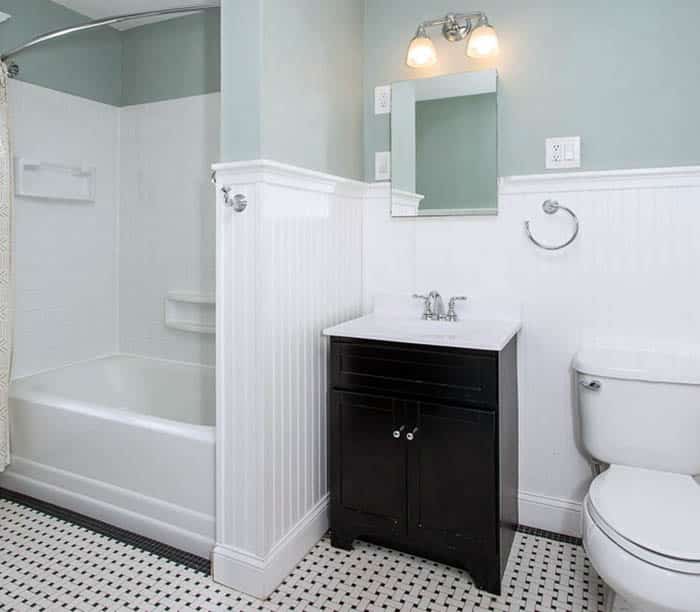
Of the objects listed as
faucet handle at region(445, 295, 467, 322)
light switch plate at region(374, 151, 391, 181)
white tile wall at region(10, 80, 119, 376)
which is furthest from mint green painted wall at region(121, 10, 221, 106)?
faucet handle at region(445, 295, 467, 322)

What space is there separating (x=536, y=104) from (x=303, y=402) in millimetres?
1453

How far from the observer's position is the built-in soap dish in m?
2.84

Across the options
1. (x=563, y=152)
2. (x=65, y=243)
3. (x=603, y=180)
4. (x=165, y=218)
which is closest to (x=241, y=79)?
(x=563, y=152)

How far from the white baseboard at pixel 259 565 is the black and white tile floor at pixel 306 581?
30 millimetres

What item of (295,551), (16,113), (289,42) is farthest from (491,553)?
(16,113)

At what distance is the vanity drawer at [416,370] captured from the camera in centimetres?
175

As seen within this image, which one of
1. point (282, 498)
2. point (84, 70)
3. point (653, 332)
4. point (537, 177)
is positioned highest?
point (84, 70)

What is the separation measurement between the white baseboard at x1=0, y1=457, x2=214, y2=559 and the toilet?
1.31 m

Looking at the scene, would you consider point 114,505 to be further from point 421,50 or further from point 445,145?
point 421,50

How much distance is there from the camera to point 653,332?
1953 mm

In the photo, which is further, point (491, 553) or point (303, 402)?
point (303, 402)

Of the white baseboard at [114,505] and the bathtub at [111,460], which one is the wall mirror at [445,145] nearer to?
the bathtub at [111,460]

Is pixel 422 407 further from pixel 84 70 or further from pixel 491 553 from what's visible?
pixel 84 70

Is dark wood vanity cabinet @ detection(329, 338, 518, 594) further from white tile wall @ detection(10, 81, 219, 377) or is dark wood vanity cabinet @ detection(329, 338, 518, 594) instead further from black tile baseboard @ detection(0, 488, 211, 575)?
white tile wall @ detection(10, 81, 219, 377)
